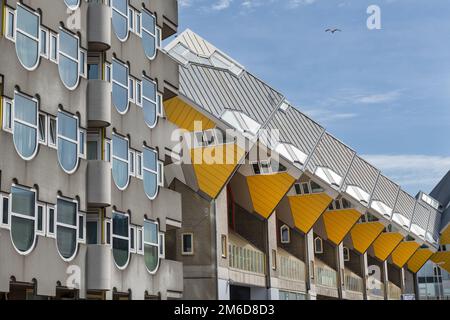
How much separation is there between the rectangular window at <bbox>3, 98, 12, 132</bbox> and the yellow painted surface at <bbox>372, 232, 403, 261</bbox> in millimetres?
61094

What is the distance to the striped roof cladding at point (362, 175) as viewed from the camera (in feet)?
217

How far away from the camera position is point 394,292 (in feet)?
285

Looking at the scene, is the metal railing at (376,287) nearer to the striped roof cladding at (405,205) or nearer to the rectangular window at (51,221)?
the striped roof cladding at (405,205)

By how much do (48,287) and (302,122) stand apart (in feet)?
118

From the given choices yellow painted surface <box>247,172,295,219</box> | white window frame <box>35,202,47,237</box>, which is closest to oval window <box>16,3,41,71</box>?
white window frame <box>35,202,47,237</box>

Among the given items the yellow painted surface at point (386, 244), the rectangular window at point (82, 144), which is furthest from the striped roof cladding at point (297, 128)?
the rectangular window at point (82, 144)

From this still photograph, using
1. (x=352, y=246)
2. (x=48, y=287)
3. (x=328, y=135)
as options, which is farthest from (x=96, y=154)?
(x=352, y=246)

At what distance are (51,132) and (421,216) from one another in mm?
70979

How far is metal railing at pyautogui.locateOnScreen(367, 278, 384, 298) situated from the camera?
79.4 metres

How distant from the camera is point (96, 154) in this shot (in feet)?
91.9

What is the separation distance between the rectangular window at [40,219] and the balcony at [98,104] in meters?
4.69

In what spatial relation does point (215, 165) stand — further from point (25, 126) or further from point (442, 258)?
point (442, 258)

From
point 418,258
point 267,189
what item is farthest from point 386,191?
point 267,189
